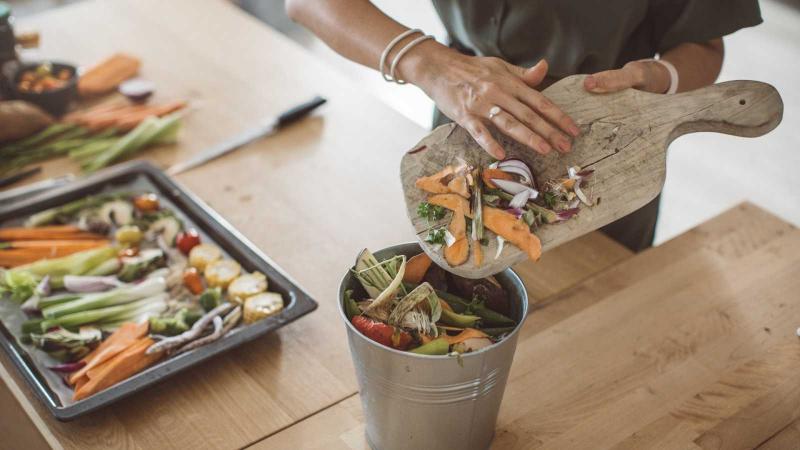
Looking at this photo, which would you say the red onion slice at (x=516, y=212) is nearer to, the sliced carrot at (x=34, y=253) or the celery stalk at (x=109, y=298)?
the celery stalk at (x=109, y=298)

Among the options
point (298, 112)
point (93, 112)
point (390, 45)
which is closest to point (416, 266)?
point (390, 45)

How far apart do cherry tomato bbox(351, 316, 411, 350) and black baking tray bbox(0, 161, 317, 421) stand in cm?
38

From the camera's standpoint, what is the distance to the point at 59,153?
2086 mm

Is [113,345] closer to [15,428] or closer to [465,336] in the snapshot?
[15,428]

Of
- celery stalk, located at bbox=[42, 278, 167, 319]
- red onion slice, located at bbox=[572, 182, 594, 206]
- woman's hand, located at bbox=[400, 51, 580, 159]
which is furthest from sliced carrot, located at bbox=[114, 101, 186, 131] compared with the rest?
red onion slice, located at bbox=[572, 182, 594, 206]

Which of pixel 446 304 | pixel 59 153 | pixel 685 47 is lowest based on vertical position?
pixel 59 153

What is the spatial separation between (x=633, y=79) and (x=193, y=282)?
0.86 metres

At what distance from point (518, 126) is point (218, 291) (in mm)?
630

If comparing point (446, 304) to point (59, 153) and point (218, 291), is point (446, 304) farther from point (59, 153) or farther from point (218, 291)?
point (59, 153)

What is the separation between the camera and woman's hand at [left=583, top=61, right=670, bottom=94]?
1345 millimetres

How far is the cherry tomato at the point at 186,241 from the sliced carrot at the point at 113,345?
0.23 meters

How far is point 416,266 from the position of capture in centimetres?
123

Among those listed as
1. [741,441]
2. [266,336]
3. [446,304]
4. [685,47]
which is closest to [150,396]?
[266,336]

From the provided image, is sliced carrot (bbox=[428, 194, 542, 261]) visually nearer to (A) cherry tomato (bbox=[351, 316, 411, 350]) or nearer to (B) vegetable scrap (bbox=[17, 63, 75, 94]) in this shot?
(A) cherry tomato (bbox=[351, 316, 411, 350])
